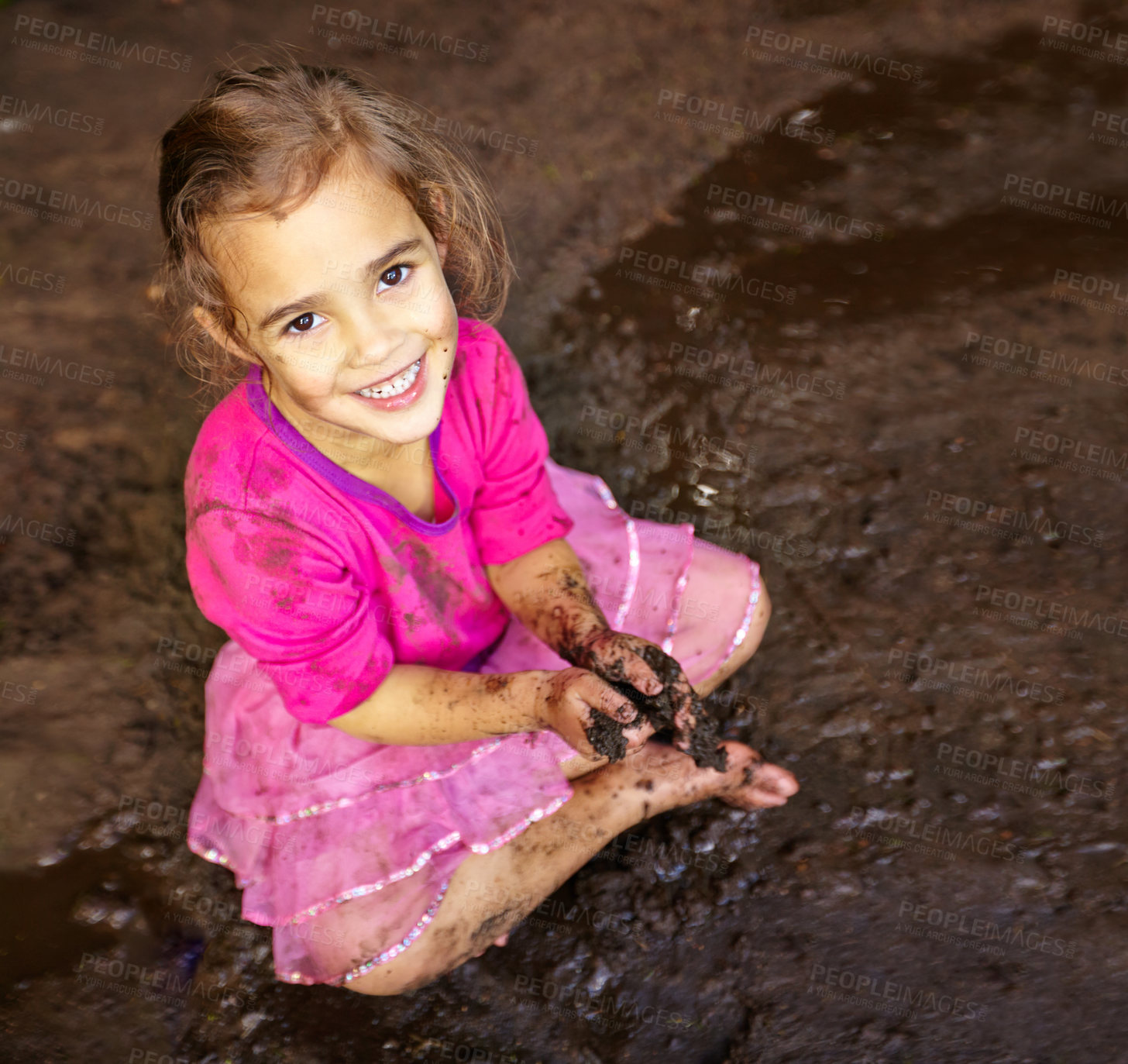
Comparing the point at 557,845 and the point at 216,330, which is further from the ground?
the point at 216,330

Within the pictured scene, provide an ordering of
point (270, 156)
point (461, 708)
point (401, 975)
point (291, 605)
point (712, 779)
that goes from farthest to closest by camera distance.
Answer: point (712, 779) < point (401, 975) < point (461, 708) < point (291, 605) < point (270, 156)

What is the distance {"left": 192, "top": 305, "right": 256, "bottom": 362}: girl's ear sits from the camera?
4.16 ft

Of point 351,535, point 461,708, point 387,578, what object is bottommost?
point 461,708

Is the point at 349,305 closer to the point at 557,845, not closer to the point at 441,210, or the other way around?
the point at 441,210

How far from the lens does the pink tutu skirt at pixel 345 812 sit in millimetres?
1551

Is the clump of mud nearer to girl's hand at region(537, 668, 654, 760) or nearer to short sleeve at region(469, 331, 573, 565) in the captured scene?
girl's hand at region(537, 668, 654, 760)

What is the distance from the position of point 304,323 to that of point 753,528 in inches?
49.6

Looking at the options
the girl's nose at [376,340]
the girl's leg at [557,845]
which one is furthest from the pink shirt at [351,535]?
the girl's leg at [557,845]

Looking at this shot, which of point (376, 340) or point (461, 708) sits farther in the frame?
point (461, 708)

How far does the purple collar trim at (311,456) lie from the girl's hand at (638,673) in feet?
1.12

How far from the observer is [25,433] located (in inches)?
89.5

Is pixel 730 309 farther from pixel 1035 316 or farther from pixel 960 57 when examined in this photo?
pixel 960 57

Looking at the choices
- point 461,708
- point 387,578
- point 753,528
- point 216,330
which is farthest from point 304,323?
point 753,528

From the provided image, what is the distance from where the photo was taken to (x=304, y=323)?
1.21 meters
